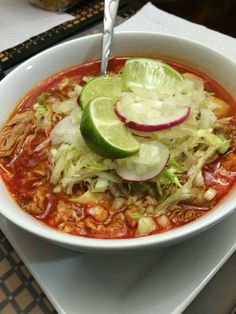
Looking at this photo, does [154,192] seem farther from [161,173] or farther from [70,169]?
[70,169]

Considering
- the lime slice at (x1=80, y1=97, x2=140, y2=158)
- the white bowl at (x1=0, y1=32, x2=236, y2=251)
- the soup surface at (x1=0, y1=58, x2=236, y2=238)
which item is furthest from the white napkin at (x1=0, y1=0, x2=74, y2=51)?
the lime slice at (x1=80, y1=97, x2=140, y2=158)

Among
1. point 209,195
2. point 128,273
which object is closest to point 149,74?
point 209,195

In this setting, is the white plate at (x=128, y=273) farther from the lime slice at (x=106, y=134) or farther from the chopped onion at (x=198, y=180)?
the lime slice at (x=106, y=134)

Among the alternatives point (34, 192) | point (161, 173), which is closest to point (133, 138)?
point (161, 173)

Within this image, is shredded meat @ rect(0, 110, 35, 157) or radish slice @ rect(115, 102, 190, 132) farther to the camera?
shredded meat @ rect(0, 110, 35, 157)

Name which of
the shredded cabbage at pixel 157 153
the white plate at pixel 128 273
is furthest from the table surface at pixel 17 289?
the shredded cabbage at pixel 157 153

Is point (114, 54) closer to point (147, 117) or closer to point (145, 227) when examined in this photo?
point (147, 117)

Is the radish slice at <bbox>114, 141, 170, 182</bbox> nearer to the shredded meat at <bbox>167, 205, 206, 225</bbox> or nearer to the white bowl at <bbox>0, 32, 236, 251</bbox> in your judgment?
the shredded meat at <bbox>167, 205, 206, 225</bbox>
